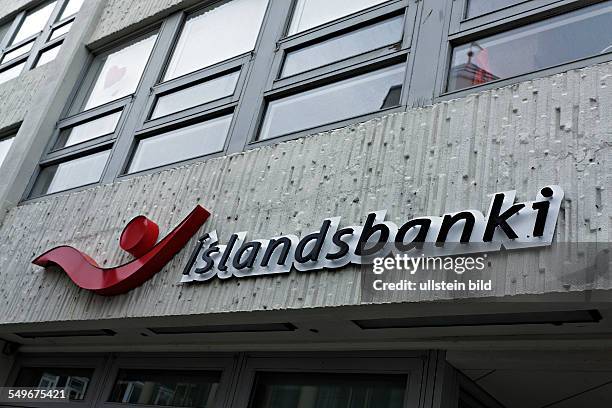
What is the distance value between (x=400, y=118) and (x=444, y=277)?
4.91 feet

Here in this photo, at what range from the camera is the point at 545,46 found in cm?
486

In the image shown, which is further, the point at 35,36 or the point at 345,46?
the point at 35,36

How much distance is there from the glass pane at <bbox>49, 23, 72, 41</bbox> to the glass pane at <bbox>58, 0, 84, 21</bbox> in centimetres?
27

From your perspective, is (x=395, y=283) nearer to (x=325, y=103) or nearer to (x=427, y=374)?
(x=427, y=374)

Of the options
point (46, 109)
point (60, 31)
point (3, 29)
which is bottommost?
point (46, 109)

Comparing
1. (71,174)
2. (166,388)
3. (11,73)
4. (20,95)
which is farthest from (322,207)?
(11,73)

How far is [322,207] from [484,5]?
90.6 inches

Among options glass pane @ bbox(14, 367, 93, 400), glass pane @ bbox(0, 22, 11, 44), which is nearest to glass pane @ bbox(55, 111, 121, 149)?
glass pane @ bbox(14, 367, 93, 400)

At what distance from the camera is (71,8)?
37.2ft

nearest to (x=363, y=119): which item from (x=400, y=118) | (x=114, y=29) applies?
(x=400, y=118)

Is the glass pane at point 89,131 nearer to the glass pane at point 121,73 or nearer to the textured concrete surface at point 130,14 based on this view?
the glass pane at point 121,73

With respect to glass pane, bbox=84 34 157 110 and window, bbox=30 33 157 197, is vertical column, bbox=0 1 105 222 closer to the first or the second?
window, bbox=30 33 157 197

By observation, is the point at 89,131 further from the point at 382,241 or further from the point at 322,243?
the point at 382,241

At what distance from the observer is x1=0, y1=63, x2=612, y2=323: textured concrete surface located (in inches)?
153
